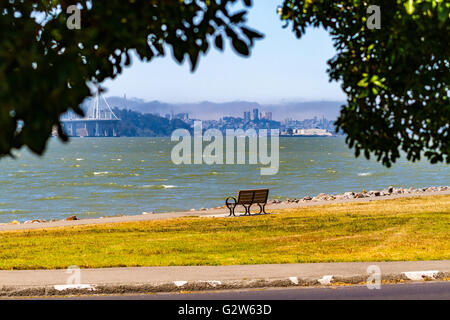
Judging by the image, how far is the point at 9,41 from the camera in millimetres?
3910

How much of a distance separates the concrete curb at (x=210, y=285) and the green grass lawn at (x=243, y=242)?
1.90 metres

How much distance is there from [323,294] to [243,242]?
661 cm

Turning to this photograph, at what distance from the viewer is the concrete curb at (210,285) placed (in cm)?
1100

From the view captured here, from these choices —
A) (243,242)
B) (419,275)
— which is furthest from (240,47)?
(243,242)

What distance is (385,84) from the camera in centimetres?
720

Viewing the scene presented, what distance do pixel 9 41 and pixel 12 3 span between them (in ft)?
6.54

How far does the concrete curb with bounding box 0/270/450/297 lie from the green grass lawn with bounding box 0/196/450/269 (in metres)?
1.90

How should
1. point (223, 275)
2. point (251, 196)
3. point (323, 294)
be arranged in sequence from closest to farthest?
point (323, 294) < point (223, 275) < point (251, 196)

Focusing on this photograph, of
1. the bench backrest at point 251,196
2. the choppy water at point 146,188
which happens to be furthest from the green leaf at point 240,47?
the choppy water at point 146,188

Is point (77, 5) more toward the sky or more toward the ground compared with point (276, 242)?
more toward the sky

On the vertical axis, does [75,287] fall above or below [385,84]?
below

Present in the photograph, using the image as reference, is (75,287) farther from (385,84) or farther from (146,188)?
(146,188)
